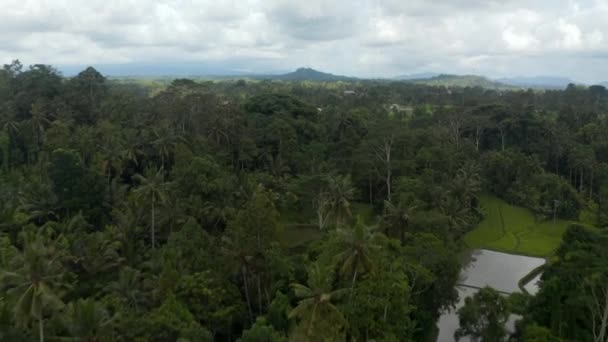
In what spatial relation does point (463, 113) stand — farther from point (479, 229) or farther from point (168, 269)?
point (168, 269)

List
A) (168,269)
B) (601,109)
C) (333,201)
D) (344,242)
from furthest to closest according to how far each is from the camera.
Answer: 1. (601,109)
2. (333,201)
3. (168,269)
4. (344,242)

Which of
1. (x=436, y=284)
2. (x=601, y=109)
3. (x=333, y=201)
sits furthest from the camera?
(x=601, y=109)

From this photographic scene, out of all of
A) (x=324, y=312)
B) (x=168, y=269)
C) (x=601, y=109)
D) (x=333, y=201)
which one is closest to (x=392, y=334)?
(x=324, y=312)

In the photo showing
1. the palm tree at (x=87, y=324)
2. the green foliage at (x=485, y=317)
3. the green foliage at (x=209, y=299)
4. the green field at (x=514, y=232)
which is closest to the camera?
the palm tree at (x=87, y=324)

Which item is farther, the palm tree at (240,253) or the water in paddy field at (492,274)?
the water in paddy field at (492,274)

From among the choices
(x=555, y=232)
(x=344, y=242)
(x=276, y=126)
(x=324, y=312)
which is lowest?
(x=555, y=232)

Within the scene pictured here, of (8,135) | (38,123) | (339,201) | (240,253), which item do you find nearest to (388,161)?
(339,201)

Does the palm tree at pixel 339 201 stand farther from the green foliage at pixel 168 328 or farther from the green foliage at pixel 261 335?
the green foliage at pixel 168 328

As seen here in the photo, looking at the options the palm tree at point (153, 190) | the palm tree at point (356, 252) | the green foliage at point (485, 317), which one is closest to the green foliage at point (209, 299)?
the palm tree at point (356, 252)
